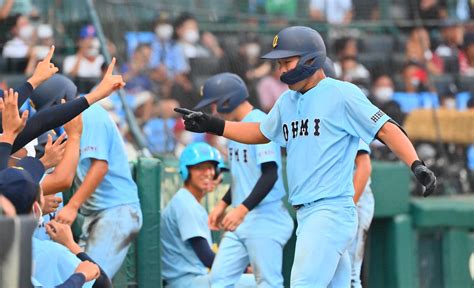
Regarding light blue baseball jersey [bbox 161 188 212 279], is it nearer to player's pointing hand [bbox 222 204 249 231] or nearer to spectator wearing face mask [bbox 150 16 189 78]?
player's pointing hand [bbox 222 204 249 231]

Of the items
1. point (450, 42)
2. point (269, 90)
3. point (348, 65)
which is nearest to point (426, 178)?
point (269, 90)

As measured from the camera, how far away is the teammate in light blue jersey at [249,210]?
7562 millimetres

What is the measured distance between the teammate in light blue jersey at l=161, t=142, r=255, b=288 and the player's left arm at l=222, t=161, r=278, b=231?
0.52 meters

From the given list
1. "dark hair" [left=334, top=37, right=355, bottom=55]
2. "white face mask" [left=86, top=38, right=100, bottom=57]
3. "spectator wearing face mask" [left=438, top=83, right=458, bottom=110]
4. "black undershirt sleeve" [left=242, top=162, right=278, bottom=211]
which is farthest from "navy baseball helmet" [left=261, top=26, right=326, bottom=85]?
"dark hair" [left=334, top=37, right=355, bottom=55]

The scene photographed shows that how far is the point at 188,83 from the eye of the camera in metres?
12.3

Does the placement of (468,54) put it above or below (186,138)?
above

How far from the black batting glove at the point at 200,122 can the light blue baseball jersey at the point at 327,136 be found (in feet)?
1.51

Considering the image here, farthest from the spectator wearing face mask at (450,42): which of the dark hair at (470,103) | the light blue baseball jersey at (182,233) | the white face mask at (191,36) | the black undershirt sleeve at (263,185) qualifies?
the black undershirt sleeve at (263,185)

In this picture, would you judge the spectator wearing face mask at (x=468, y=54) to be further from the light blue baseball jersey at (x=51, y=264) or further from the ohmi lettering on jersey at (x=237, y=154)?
the light blue baseball jersey at (x=51, y=264)

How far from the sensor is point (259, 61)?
43.3 ft

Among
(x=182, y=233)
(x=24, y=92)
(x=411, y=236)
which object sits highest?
(x=24, y=92)

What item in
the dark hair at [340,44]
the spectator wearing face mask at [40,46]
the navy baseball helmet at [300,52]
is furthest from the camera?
the dark hair at [340,44]

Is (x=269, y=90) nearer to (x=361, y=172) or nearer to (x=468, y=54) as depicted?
(x=468, y=54)

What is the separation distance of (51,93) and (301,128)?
179cm
